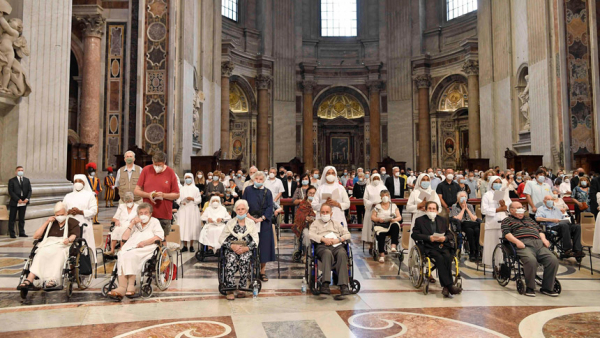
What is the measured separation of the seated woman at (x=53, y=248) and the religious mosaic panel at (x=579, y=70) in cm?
1577

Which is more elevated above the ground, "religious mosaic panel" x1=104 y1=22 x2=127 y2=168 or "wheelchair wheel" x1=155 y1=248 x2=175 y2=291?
"religious mosaic panel" x1=104 y1=22 x2=127 y2=168

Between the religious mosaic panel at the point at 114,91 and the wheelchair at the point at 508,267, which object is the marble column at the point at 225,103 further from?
the wheelchair at the point at 508,267

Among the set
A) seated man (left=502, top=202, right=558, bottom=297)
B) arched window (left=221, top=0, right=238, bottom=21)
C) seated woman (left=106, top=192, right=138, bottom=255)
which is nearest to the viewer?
seated man (left=502, top=202, right=558, bottom=297)

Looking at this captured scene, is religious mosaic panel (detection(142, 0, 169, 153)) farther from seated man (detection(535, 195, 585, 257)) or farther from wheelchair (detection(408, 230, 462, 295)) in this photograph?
seated man (detection(535, 195, 585, 257))

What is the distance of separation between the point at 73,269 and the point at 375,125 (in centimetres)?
2515

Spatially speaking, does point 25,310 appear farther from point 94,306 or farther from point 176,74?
point 176,74

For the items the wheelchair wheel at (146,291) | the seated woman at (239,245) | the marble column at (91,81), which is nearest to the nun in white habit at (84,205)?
the wheelchair wheel at (146,291)

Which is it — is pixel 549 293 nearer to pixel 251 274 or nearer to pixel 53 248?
pixel 251 274

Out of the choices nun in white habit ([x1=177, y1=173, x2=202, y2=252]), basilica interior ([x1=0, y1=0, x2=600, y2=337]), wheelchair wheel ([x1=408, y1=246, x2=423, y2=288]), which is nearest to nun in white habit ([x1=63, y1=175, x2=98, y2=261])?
basilica interior ([x1=0, y1=0, x2=600, y2=337])

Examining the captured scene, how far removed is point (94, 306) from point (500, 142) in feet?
68.1

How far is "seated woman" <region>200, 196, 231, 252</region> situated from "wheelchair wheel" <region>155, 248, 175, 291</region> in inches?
58.4

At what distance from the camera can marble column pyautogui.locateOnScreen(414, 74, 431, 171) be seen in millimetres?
27266

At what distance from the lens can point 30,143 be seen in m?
8.94

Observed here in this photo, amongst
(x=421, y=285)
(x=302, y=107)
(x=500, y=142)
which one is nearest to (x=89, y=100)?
(x=421, y=285)
